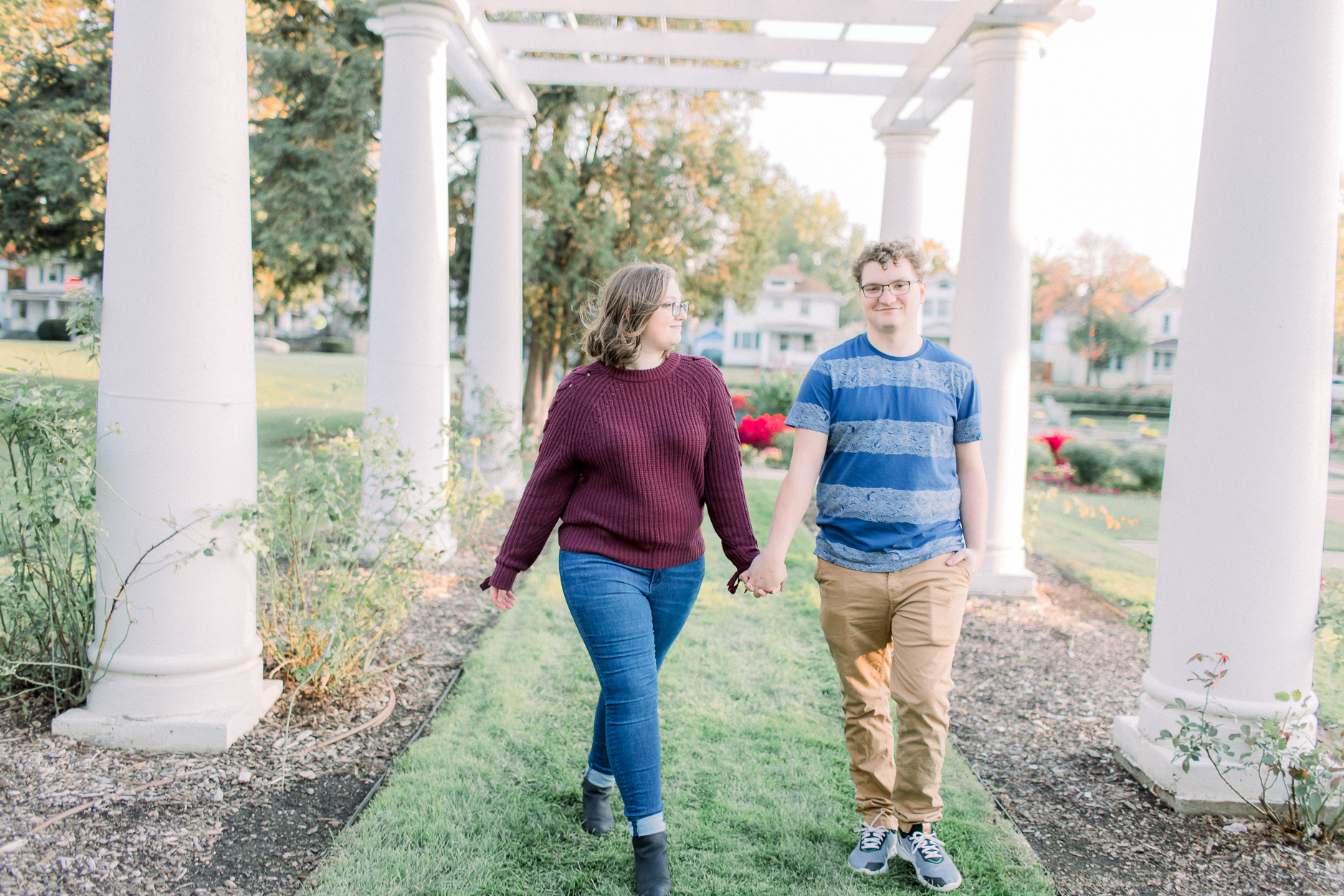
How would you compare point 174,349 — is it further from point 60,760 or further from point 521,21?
point 521,21

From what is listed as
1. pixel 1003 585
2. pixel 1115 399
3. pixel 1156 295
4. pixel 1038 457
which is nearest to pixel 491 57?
pixel 1003 585

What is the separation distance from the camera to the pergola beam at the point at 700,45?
25.3ft

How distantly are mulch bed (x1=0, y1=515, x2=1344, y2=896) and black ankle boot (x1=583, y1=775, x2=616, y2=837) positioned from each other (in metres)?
0.84

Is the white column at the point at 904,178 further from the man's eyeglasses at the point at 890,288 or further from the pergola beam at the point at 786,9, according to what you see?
the man's eyeglasses at the point at 890,288

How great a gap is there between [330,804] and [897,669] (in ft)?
6.66

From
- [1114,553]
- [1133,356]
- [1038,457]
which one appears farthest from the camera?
[1133,356]

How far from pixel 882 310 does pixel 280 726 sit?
114 inches

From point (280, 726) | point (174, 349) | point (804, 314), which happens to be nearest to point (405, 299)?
point (174, 349)

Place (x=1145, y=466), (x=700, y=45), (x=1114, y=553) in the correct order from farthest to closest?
1. (x=1145, y=466)
2. (x=1114, y=553)
3. (x=700, y=45)

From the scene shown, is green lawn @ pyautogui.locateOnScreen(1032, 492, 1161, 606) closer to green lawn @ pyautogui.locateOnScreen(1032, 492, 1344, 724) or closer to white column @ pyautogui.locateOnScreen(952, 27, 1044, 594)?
green lawn @ pyautogui.locateOnScreen(1032, 492, 1344, 724)

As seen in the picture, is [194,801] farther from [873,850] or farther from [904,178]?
[904,178]

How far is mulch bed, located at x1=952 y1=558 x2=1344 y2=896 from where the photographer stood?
2816 mm

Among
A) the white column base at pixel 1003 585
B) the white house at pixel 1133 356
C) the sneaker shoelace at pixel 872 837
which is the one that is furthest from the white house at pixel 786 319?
the sneaker shoelace at pixel 872 837

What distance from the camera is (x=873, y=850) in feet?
9.10
